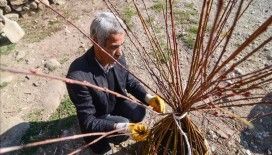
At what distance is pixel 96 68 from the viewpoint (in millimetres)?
2607

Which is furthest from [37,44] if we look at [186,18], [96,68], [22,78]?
[96,68]

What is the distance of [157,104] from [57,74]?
4.62ft

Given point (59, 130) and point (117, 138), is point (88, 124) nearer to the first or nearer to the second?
point (117, 138)

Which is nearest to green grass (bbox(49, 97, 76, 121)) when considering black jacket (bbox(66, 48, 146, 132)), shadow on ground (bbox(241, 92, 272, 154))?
black jacket (bbox(66, 48, 146, 132))

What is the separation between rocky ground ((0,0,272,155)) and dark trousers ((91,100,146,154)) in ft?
0.74

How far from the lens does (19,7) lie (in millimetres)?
4750

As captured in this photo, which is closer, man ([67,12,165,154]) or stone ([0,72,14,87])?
man ([67,12,165,154])

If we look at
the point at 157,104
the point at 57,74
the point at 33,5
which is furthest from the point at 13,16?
the point at 157,104

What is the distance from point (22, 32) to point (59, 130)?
1.60 metres

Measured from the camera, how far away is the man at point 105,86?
2.42 meters

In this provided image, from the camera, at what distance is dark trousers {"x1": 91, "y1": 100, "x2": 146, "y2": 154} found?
2.83 m

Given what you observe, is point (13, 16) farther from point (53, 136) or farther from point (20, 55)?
point (53, 136)

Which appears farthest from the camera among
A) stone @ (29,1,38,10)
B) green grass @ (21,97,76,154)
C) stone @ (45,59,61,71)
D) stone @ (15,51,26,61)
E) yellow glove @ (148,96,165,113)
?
stone @ (29,1,38,10)

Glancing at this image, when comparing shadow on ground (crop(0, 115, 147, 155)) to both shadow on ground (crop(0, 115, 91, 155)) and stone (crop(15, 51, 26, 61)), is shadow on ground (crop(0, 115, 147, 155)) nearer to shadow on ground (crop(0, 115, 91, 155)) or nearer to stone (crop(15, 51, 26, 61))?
shadow on ground (crop(0, 115, 91, 155))
